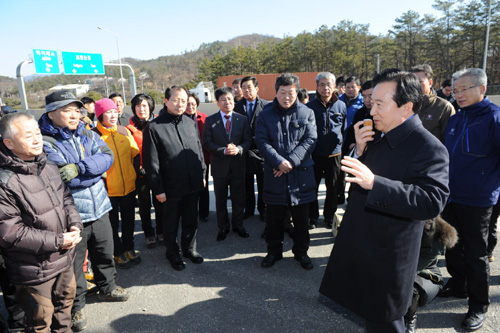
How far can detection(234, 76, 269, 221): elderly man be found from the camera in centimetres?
486

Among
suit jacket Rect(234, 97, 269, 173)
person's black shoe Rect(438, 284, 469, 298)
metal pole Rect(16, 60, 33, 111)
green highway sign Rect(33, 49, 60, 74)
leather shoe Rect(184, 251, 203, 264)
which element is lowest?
person's black shoe Rect(438, 284, 469, 298)

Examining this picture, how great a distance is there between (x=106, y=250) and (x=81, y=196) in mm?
594

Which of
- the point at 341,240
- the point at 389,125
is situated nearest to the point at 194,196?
the point at 341,240

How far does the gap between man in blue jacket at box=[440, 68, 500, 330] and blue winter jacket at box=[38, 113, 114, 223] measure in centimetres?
319

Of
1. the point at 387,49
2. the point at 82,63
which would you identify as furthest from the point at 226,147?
the point at 387,49

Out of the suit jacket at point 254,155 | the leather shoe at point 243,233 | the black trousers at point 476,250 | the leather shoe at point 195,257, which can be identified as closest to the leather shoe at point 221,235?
the leather shoe at point 243,233

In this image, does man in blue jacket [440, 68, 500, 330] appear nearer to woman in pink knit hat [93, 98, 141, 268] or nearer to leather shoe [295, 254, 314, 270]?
leather shoe [295, 254, 314, 270]

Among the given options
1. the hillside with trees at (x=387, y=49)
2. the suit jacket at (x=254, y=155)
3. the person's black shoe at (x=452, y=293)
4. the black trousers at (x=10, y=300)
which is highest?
the hillside with trees at (x=387, y=49)

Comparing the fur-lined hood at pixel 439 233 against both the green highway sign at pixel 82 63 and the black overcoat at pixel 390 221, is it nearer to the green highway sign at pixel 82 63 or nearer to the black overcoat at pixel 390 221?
the black overcoat at pixel 390 221

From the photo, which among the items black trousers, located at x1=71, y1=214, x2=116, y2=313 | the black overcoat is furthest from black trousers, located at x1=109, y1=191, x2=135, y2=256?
the black overcoat

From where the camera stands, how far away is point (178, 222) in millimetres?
3738

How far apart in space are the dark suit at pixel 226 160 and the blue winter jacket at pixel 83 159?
5.34 ft

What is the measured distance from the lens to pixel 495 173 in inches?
100

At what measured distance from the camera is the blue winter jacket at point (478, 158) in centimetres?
250
